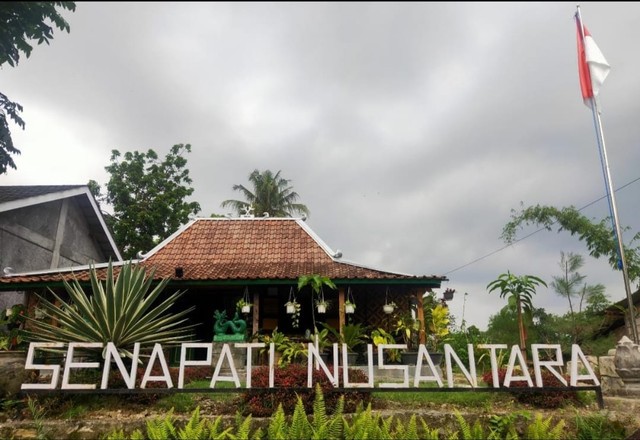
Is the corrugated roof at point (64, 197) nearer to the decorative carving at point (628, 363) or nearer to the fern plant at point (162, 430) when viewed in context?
the fern plant at point (162, 430)

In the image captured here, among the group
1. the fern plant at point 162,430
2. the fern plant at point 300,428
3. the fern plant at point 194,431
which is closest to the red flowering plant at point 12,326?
the fern plant at point 162,430

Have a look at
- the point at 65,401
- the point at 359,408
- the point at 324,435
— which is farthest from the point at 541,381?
the point at 65,401

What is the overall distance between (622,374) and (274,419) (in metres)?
5.48

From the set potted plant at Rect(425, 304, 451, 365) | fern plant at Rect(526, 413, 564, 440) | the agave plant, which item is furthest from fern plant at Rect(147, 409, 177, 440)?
potted plant at Rect(425, 304, 451, 365)

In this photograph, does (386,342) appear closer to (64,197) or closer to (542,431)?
(542,431)

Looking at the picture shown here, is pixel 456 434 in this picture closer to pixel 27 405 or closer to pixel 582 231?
pixel 27 405

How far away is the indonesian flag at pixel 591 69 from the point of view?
1006cm

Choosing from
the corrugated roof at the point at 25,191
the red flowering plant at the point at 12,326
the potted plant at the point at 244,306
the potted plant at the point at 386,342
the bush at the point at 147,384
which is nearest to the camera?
the bush at the point at 147,384

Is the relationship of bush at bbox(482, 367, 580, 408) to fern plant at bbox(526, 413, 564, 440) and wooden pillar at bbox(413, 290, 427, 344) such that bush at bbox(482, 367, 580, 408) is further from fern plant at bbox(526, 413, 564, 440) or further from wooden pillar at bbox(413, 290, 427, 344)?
wooden pillar at bbox(413, 290, 427, 344)

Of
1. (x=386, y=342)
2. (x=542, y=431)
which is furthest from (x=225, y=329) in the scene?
(x=542, y=431)

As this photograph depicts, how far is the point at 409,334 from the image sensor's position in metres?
11.0

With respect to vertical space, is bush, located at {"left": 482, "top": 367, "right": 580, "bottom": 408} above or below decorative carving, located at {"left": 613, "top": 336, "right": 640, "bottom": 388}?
below

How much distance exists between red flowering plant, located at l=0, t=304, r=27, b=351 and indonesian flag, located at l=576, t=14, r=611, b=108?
12.8 meters

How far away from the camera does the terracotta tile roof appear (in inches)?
463
